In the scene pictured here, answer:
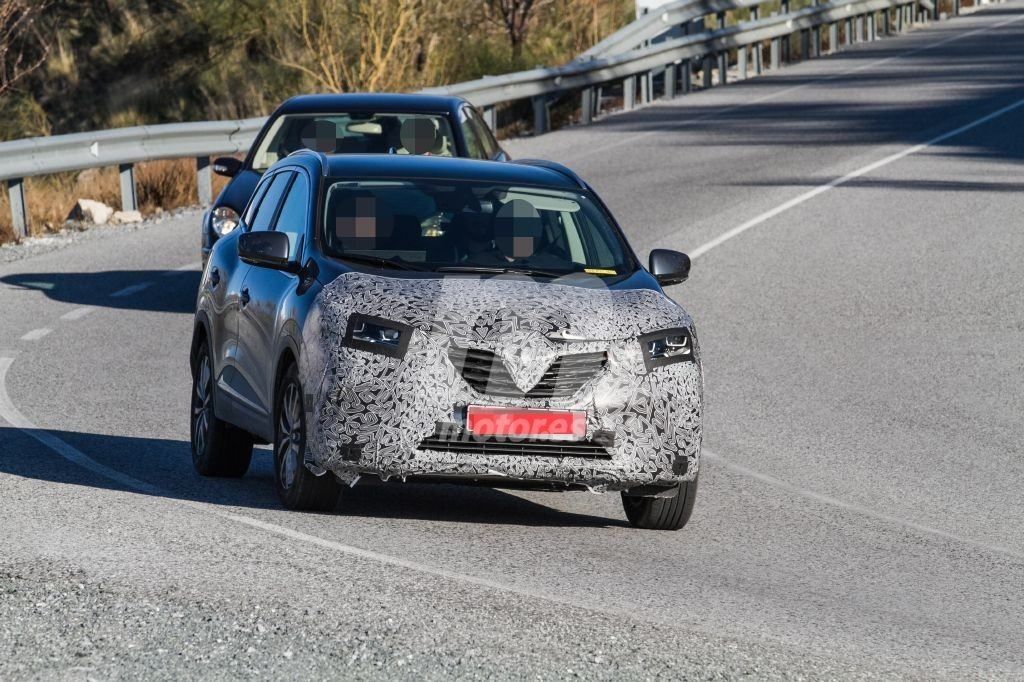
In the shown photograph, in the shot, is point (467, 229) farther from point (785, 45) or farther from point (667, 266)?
point (785, 45)

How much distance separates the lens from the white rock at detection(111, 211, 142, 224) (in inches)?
865

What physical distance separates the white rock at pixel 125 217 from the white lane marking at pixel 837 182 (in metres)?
6.29

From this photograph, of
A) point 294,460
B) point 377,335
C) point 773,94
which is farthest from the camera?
point 773,94

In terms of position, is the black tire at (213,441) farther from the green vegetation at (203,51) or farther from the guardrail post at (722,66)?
the guardrail post at (722,66)

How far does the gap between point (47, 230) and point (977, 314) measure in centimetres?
1010

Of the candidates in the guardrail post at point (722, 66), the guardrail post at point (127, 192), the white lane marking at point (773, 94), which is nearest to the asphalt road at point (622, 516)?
the guardrail post at point (127, 192)

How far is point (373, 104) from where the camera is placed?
51.9ft

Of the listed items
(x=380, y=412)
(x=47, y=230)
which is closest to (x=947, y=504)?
(x=380, y=412)

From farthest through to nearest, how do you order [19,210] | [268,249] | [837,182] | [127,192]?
[837,182]
[127,192]
[19,210]
[268,249]

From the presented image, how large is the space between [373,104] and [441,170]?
6177mm

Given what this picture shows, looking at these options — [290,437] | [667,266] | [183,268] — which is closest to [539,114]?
[183,268]

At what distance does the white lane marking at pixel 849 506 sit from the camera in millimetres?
9312

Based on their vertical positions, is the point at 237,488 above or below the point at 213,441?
below

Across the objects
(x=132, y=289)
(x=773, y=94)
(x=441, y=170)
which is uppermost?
(x=441, y=170)
